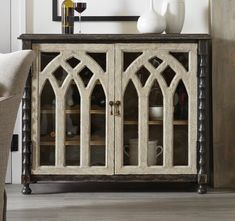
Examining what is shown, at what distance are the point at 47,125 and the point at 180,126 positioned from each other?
76cm

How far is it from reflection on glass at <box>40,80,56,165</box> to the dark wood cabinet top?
251mm

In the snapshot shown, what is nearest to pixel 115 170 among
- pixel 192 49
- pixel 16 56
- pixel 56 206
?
A: pixel 56 206

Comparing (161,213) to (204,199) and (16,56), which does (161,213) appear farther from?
(16,56)

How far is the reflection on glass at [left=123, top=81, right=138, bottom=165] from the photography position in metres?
3.25

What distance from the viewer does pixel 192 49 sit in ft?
10.6

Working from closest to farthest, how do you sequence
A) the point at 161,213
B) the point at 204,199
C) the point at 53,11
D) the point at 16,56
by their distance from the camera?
the point at 16,56 < the point at 161,213 < the point at 204,199 < the point at 53,11

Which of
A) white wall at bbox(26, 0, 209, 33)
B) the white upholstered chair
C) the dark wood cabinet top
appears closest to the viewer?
the white upholstered chair

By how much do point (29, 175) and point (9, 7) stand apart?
1.10 m

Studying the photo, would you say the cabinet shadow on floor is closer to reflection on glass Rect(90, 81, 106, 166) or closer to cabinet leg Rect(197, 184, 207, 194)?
cabinet leg Rect(197, 184, 207, 194)

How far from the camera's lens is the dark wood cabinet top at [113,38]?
10.5 ft

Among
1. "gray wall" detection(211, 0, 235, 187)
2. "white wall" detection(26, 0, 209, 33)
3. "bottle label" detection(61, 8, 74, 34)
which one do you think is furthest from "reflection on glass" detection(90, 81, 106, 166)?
"gray wall" detection(211, 0, 235, 187)

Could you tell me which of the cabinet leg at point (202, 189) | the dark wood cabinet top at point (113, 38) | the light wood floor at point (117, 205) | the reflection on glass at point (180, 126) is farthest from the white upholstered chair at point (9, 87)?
the cabinet leg at point (202, 189)

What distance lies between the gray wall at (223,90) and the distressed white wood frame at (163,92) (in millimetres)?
287

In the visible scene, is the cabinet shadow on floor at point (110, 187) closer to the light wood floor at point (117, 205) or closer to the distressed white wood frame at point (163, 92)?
the light wood floor at point (117, 205)
